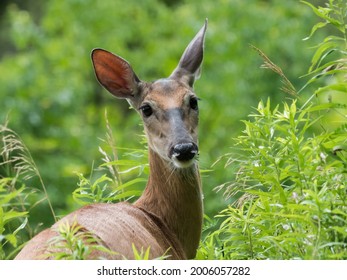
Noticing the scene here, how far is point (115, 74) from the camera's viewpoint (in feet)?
24.7

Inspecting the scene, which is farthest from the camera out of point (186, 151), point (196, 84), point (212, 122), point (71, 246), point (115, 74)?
point (212, 122)

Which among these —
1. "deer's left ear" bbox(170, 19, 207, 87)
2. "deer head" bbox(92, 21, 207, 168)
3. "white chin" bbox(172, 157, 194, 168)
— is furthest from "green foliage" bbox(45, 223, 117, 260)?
"deer's left ear" bbox(170, 19, 207, 87)

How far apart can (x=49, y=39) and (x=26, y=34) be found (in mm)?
1272

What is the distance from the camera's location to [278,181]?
5.89 m

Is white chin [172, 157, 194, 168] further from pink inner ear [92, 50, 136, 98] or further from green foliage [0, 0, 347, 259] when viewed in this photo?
pink inner ear [92, 50, 136, 98]

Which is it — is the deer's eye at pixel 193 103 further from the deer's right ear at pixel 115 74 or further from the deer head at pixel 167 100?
the deer's right ear at pixel 115 74

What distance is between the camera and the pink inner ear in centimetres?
747

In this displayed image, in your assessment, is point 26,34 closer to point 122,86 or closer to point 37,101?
point 37,101

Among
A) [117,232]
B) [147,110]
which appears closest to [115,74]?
[147,110]

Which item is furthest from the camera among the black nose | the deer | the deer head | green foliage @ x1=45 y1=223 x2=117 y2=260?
the deer head

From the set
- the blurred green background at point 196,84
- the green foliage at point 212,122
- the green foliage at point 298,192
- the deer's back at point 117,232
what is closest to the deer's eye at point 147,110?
the green foliage at point 212,122

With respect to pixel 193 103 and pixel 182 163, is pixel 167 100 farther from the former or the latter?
pixel 182 163

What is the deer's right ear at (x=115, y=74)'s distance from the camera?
7465 millimetres

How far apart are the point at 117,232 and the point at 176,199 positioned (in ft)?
4.14
